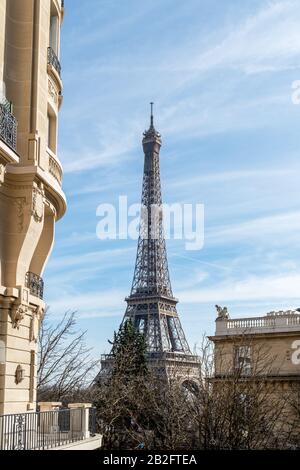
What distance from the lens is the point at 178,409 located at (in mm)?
31812

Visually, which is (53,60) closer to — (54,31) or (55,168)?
(54,31)

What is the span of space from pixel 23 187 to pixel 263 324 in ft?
92.5

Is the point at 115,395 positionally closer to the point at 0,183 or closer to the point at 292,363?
the point at 292,363

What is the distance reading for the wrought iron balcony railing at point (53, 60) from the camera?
22.4 meters

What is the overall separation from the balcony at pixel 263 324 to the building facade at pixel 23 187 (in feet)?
78.3

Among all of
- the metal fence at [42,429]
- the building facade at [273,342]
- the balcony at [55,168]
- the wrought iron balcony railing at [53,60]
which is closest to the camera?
the metal fence at [42,429]

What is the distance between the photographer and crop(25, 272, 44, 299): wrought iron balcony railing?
67.2 ft

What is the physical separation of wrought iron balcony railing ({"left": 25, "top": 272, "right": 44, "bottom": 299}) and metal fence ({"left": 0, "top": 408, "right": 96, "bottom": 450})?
3.77 m

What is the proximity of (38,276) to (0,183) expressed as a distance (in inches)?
157

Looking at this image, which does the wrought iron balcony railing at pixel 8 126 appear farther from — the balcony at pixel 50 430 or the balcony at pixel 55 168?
the balcony at pixel 50 430

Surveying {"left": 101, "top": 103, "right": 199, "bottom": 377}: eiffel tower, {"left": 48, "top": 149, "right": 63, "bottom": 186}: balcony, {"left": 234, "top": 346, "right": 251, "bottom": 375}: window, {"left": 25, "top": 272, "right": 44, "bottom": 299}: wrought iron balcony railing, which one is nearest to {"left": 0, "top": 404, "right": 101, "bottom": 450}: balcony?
{"left": 25, "top": 272, "right": 44, "bottom": 299}: wrought iron balcony railing

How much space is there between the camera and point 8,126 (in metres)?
19.3

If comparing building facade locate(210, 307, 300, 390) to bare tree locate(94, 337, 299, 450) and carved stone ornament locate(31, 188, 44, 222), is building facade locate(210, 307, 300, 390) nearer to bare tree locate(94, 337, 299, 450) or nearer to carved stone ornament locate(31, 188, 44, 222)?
bare tree locate(94, 337, 299, 450)

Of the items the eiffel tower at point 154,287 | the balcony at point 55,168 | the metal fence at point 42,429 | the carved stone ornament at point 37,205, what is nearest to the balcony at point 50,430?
the metal fence at point 42,429
